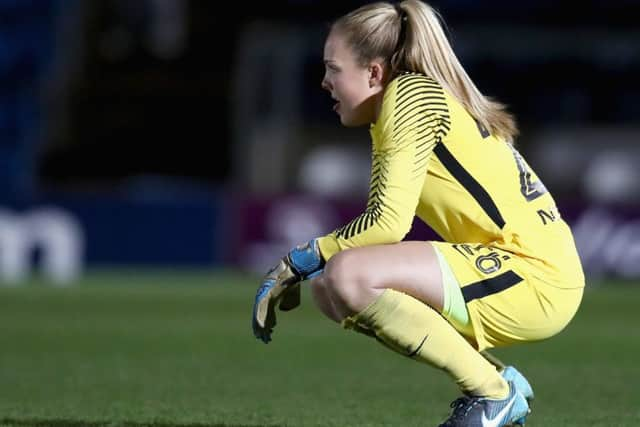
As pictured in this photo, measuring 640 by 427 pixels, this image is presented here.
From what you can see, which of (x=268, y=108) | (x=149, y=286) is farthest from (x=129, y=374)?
(x=268, y=108)

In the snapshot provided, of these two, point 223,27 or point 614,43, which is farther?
point 223,27

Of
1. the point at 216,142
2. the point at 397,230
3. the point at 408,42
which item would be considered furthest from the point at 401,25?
the point at 216,142

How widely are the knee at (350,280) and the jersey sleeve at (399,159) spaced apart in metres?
0.08

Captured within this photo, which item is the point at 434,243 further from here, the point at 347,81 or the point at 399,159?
the point at 347,81

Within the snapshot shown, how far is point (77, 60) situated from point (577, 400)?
18.4 meters

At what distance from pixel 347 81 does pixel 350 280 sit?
0.66 meters

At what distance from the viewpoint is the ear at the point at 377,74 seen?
457 cm

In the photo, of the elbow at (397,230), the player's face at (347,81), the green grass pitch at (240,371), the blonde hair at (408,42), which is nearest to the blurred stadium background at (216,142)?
the green grass pitch at (240,371)

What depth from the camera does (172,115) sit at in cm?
2336

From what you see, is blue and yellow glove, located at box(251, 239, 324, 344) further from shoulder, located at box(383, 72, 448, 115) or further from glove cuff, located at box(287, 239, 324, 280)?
shoulder, located at box(383, 72, 448, 115)

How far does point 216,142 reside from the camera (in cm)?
2333

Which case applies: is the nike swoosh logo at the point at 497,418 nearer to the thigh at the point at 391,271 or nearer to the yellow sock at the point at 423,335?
the yellow sock at the point at 423,335

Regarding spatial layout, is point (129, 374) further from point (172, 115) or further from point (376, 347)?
point (172, 115)

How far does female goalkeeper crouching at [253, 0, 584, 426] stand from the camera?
4.38 metres
